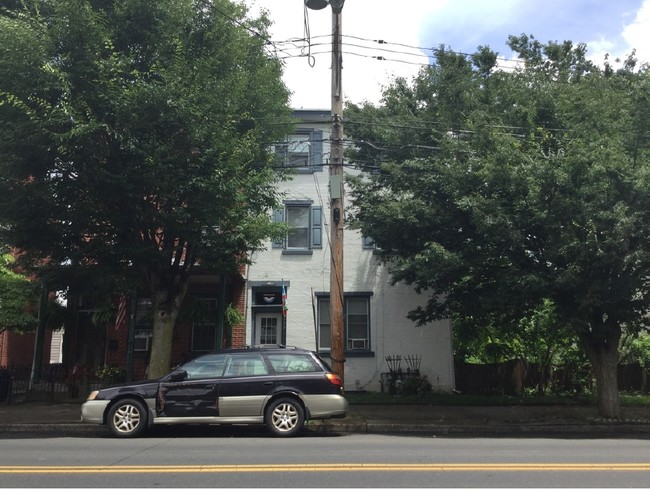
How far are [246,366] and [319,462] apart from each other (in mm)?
3493

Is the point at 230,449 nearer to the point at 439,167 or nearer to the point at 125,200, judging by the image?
the point at 125,200

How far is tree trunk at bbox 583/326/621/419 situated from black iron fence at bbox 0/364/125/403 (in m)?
13.0

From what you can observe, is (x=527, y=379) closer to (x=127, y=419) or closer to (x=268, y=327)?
(x=268, y=327)

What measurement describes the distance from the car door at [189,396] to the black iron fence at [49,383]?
660 centimetres

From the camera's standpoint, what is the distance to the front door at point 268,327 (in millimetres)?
18859

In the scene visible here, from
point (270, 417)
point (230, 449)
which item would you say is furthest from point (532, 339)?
point (230, 449)

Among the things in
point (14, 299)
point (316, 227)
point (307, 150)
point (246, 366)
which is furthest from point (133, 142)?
point (307, 150)

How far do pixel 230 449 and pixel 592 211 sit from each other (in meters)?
7.72

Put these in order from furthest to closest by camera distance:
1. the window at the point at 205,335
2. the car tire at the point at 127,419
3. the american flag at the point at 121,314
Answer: the window at the point at 205,335 < the american flag at the point at 121,314 < the car tire at the point at 127,419

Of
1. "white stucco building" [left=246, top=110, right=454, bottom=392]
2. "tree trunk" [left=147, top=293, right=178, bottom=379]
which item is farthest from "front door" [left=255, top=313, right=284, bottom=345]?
"tree trunk" [left=147, top=293, right=178, bottom=379]

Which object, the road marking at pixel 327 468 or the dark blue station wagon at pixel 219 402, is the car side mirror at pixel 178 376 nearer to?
the dark blue station wagon at pixel 219 402

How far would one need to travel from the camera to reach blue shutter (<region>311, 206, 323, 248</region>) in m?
19.0

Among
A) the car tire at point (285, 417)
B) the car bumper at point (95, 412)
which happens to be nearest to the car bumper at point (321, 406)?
the car tire at point (285, 417)

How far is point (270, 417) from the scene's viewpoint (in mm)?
10430
